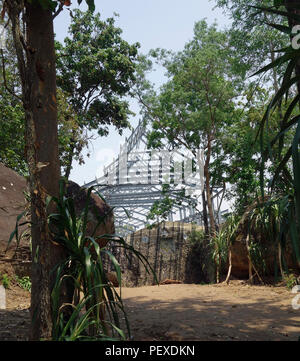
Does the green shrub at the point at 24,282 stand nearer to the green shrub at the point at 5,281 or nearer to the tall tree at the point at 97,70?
the green shrub at the point at 5,281

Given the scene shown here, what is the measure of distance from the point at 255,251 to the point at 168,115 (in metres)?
3.82

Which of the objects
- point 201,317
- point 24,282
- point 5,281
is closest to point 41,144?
point 201,317

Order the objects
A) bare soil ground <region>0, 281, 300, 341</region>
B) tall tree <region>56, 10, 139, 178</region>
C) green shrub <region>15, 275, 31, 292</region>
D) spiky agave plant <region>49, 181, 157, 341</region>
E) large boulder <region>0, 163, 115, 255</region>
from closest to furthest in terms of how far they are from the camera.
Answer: spiky agave plant <region>49, 181, 157, 341</region>
bare soil ground <region>0, 281, 300, 341</region>
green shrub <region>15, 275, 31, 292</region>
large boulder <region>0, 163, 115, 255</region>
tall tree <region>56, 10, 139, 178</region>

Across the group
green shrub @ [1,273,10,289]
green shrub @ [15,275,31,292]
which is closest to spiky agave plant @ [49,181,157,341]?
green shrub @ [1,273,10,289]

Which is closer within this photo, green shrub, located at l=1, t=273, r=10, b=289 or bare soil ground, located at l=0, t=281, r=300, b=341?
bare soil ground, located at l=0, t=281, r=300, b=341

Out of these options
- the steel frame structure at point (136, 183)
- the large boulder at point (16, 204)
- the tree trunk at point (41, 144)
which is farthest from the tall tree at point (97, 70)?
the tree trunk at point (41, 144)

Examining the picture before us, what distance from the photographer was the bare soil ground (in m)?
2.21

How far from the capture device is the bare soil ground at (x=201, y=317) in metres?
2.21

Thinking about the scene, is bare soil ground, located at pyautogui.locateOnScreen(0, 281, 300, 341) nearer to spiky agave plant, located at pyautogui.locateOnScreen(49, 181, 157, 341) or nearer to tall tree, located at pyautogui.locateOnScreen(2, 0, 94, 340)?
spiky agave plant, located at pyautogui.locateOnScreen(49, 181, 157, 341)

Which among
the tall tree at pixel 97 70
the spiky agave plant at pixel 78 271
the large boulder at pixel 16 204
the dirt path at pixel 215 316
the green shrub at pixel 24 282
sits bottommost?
the dirt path at pixel 215 316

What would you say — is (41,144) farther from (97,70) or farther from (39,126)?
(97,70)

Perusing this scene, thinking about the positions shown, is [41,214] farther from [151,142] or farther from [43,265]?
[151,142]

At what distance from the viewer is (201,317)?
9.16 ft

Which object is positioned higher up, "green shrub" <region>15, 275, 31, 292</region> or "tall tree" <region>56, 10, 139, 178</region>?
"tall tree" <region>56, 10, 139, 178</region>
